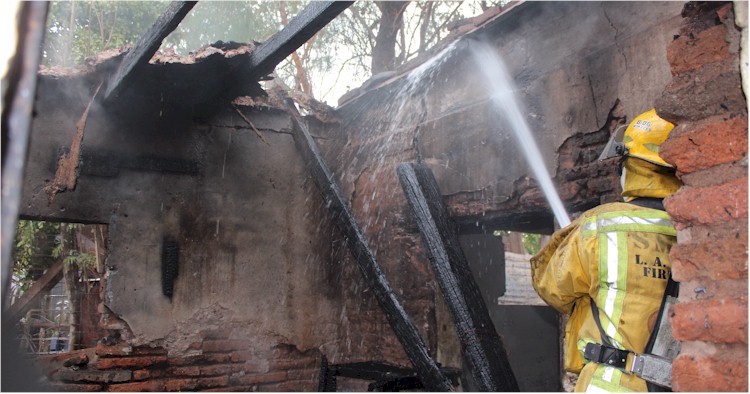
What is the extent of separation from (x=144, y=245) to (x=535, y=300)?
19.0ft

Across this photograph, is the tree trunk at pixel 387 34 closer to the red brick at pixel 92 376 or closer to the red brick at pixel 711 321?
the red brick at pixel 92 376

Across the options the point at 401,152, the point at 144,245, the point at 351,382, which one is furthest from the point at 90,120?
the point at 351,382

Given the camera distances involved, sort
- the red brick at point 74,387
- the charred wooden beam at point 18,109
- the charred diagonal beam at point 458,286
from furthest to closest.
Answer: the red brick at point 74,387 < the charred diagonal beam at point 458,286 < the charred wooden beam at point 18,109

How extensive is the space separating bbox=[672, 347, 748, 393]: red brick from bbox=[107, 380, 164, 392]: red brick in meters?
4.54

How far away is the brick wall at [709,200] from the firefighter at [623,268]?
20.7 inches

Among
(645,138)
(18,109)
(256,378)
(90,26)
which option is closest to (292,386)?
(256,378)

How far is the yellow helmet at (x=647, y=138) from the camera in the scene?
241cm

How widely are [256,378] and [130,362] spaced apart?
116cm

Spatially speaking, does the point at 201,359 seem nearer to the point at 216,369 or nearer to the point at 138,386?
the point at 216,369

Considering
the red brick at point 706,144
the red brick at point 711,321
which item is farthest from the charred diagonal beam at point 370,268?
the red brick at point 706,144

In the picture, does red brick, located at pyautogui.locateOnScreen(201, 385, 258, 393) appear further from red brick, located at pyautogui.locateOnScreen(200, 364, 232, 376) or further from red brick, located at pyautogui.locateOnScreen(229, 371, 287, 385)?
red brick, located at pyautogui.locateOnScreen(200, 364, 232, 376)

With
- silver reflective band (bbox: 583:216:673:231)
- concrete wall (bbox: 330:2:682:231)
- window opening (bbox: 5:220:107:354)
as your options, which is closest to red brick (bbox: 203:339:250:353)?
concrete wall (bbox: 330:2:682:231)

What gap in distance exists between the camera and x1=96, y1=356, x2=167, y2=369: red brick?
4.88 meters

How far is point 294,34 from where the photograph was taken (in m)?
3.70
